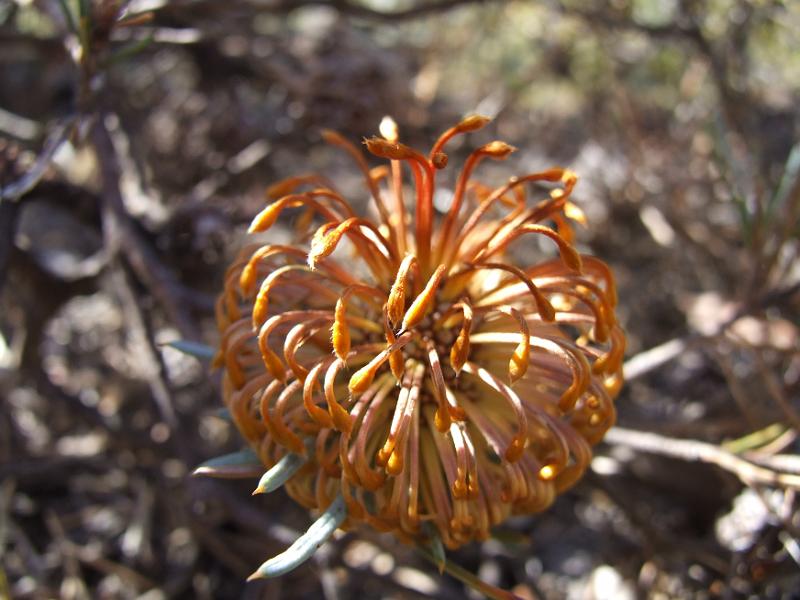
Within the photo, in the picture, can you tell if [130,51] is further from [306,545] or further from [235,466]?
[306,545]

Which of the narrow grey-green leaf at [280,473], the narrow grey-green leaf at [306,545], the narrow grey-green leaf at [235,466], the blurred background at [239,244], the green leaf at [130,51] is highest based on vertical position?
the green leaf at [130,51]

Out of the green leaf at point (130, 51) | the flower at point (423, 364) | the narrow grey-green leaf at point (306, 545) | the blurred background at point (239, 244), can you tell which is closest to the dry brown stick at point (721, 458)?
the blurred background at point (239, 244)

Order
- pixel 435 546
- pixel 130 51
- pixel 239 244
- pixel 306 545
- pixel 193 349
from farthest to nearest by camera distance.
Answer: pixel 239 244
pixel 130 51
pixel 193 349
pixel 435 546
pixel 306 545

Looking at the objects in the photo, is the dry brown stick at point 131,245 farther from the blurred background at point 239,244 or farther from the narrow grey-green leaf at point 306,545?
the narrow grey-green leaf at point 306,545

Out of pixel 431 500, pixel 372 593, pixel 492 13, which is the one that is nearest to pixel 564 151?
pixel 492 13

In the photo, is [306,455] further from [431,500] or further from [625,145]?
[625,145]

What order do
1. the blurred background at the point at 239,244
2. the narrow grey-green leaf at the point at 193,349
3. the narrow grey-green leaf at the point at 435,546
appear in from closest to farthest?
the narrow grey-green leaf at the point at 435,546 < the narrow grey-green leaf at the point at 193,349 < the blurred background at the point at 239,244

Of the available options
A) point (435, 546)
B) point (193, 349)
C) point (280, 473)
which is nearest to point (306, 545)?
point (280, 473)

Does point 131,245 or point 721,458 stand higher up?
point 131,245
